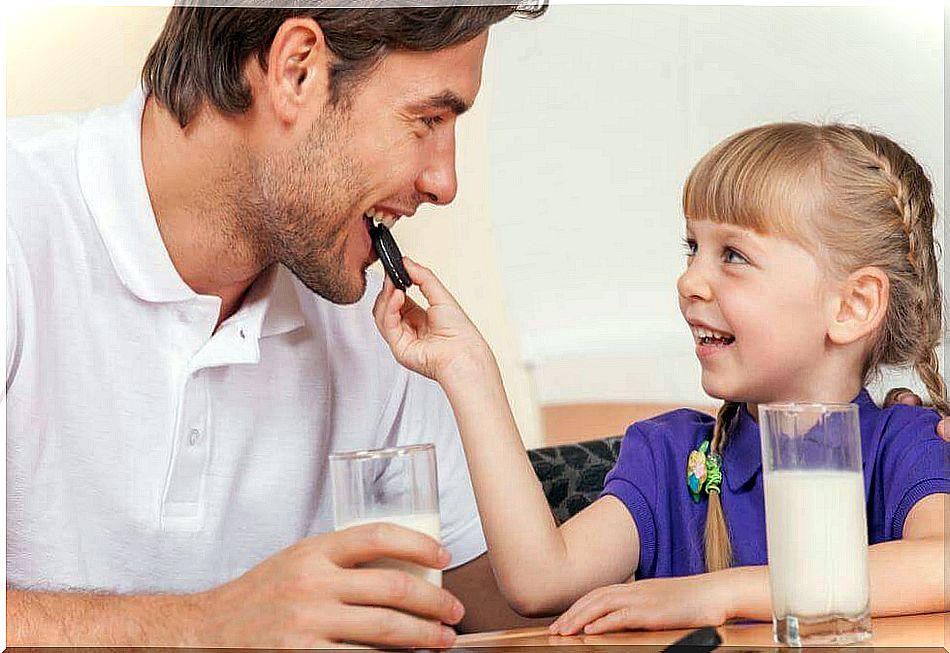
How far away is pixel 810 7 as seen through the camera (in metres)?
1.48

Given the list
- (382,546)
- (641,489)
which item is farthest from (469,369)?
(382,546)

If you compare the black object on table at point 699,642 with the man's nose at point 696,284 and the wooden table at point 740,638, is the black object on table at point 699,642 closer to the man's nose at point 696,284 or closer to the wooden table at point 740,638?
the wooden table at point 740,638

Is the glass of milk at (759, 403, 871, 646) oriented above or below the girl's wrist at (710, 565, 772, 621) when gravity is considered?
above

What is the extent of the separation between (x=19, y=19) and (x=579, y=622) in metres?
0.85

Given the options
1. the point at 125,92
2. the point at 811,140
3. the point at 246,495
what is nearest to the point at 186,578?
the point at 246,495

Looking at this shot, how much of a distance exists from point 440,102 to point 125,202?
1.13 ft

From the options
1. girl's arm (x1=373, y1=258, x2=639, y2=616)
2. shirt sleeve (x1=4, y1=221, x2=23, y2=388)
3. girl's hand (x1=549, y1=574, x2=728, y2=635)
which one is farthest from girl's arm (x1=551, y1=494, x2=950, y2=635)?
shirt sleeve (x1=4, y1=221, x2=23, y2=388)

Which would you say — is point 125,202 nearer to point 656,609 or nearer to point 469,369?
point 469,369

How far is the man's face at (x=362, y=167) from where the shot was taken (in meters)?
1.29

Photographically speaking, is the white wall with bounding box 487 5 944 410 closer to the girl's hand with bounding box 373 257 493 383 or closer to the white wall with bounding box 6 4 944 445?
the white wall with bounding box 6 4 944 445

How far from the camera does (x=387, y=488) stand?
88cm

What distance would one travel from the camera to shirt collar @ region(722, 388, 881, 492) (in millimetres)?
1179

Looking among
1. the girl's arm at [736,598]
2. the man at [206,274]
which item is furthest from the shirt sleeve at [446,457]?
the girl's arm at [736,598]

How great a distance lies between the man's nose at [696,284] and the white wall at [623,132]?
29 centimetres
